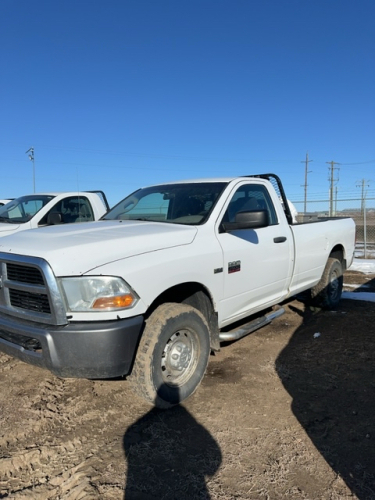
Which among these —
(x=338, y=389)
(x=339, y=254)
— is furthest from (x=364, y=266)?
(x=338, y=389)

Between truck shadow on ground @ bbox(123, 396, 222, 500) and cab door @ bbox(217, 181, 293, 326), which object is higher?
cab door @ bbox(217, 181, 293, 326)

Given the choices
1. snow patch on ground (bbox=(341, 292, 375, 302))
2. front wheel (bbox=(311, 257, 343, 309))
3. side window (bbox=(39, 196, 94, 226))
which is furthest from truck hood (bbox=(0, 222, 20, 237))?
snow patch on ground (bbox=(341, 292, 375, 302))

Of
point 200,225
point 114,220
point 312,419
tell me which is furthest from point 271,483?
point 114,220

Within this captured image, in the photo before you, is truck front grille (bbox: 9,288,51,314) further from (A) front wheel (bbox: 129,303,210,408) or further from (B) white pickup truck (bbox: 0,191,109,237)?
(B) white pickup truck (bbox: 0,191,109,237)

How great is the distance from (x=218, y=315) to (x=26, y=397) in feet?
6.30

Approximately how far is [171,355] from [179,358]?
11cm

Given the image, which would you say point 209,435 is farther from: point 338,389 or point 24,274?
point 24,274

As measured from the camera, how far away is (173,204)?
4371mm

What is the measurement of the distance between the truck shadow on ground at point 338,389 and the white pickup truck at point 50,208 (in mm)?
4892

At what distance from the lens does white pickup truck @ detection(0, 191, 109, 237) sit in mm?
7441

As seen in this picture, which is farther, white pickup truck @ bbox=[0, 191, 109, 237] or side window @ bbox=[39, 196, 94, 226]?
side window @ bbox=[39, 196, 94, 226]

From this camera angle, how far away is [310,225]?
5.40m

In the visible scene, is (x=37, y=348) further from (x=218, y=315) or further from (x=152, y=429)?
(x=218, y=315)

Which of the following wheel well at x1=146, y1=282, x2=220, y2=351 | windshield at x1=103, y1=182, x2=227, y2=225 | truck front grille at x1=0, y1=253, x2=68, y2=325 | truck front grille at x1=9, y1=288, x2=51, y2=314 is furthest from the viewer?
windshield at x1=103, y1=182, x2=227, y2=225
